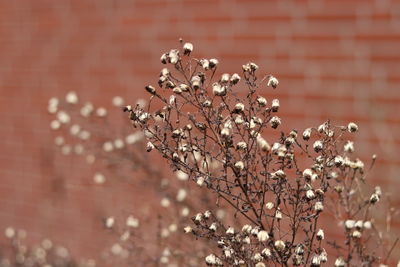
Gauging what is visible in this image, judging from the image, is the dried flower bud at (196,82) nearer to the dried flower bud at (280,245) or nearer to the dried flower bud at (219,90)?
the dried flower bud at (219,90)

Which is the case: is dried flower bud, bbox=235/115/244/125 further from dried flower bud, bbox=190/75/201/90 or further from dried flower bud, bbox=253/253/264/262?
dried flower bud, bbox=253/253/264/262

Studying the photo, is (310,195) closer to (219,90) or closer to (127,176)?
(219,90)

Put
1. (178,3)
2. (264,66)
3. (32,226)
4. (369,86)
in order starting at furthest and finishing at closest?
(32,226) < (178,3) < (264,66) < (369,86)

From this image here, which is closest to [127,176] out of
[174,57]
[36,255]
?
[36,255]

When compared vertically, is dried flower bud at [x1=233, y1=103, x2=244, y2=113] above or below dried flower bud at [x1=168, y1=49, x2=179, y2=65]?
below

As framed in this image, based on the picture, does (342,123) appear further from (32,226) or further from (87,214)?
(32,226)

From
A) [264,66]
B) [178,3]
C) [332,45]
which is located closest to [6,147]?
[178,3]

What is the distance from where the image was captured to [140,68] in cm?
586

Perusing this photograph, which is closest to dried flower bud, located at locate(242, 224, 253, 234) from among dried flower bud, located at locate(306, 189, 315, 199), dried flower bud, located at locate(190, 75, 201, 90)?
dried flower bud, located at locate(306, 189, 315, 199)

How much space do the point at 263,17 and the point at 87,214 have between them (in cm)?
246

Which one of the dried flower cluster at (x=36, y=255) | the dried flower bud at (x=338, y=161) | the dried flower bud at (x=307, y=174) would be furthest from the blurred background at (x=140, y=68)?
the dried flower bud at (x=307, y=174)

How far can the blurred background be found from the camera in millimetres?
4422

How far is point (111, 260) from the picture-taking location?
5.71 meters

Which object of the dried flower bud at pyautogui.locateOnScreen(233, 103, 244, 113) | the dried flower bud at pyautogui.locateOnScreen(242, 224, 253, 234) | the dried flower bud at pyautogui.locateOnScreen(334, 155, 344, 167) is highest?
the dried flower bud at pyautogui.locateOnScreen(233, 103, 244, 113)
